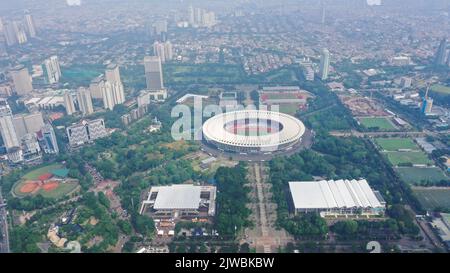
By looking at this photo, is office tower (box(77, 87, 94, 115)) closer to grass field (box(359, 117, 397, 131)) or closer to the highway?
the highway

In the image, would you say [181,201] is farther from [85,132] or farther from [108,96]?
[108,96]

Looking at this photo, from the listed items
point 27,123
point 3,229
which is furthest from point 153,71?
point 3,229

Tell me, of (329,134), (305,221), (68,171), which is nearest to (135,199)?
(68,171)

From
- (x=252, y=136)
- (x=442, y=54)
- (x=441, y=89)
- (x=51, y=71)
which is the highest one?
(x=442, y=54)

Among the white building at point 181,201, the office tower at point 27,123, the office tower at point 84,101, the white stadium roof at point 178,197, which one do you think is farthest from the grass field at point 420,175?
the office tower at point 27,123

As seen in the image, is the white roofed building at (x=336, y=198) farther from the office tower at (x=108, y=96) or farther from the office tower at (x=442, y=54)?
the office tower at (x=442, y=54)

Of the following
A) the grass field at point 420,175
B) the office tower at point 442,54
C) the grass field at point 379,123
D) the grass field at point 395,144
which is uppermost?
the office tower at point 442,54

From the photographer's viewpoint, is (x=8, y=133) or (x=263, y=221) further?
(x=8, y=133)
